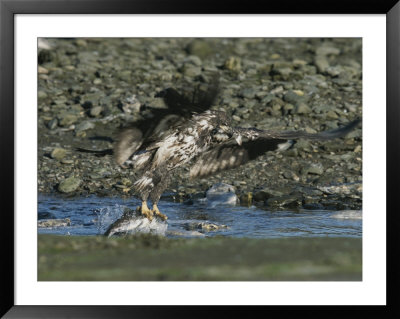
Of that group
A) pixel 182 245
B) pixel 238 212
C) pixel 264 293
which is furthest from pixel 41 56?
pixel 264 293

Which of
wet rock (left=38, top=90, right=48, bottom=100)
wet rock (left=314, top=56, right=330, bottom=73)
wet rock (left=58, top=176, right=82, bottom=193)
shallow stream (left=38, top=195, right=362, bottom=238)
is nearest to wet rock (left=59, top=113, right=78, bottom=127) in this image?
wet rock (left=38, top=90, right=48, bottom=100)

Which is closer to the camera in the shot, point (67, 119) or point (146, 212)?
point (146, 212)

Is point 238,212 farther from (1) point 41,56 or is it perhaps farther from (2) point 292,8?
(1) point 41,56

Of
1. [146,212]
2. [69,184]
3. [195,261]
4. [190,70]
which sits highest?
[190,70]

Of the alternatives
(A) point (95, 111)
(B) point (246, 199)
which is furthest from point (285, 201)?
(A) point (95, 111)

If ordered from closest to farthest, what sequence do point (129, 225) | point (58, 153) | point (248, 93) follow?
point (129, 225)
point (58, 153)
point (248, 93)

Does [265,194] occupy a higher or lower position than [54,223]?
higher

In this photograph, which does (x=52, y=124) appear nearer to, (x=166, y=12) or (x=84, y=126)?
(x=84, y=126)
